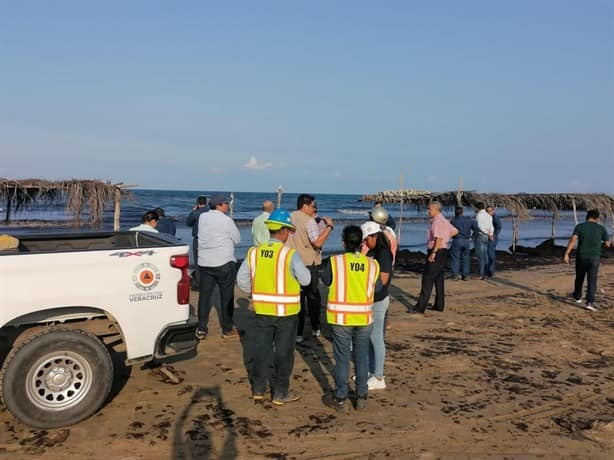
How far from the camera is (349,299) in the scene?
4.22 m

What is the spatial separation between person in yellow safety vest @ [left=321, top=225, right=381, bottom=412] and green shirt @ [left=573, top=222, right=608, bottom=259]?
6.19 meters

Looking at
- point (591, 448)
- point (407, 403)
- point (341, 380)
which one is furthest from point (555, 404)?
point (341, 380)

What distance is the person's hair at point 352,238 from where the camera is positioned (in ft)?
13.9

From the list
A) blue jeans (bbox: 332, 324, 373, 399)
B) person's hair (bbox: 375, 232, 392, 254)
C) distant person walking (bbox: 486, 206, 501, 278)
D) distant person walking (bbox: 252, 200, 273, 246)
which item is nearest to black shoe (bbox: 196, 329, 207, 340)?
distant person walking (bbox: 252, 200, 273, 246)

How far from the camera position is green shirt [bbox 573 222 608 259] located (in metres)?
8.62

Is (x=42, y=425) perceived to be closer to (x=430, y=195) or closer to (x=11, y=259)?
(x=11, y=259)

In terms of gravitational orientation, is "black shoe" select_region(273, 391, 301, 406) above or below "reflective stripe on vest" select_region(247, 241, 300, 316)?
below

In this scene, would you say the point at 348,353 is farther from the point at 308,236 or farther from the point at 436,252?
the point at 436,252

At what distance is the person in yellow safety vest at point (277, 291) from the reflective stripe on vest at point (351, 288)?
0.27 metres

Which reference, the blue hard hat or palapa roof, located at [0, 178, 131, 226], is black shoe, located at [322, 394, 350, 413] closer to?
the blue hard hat

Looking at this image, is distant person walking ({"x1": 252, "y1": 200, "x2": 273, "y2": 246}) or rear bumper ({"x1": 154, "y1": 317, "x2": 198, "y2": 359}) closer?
rear bumper ({"x1": 154, "y1": 317, "x2": 198, "y2": 359})

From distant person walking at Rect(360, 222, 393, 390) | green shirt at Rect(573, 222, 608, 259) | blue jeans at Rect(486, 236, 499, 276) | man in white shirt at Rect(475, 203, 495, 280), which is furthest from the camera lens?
blue jeans at Rect(486, 236, 499, 276)

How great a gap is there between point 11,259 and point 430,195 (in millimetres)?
19322

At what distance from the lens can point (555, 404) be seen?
15.3ft
